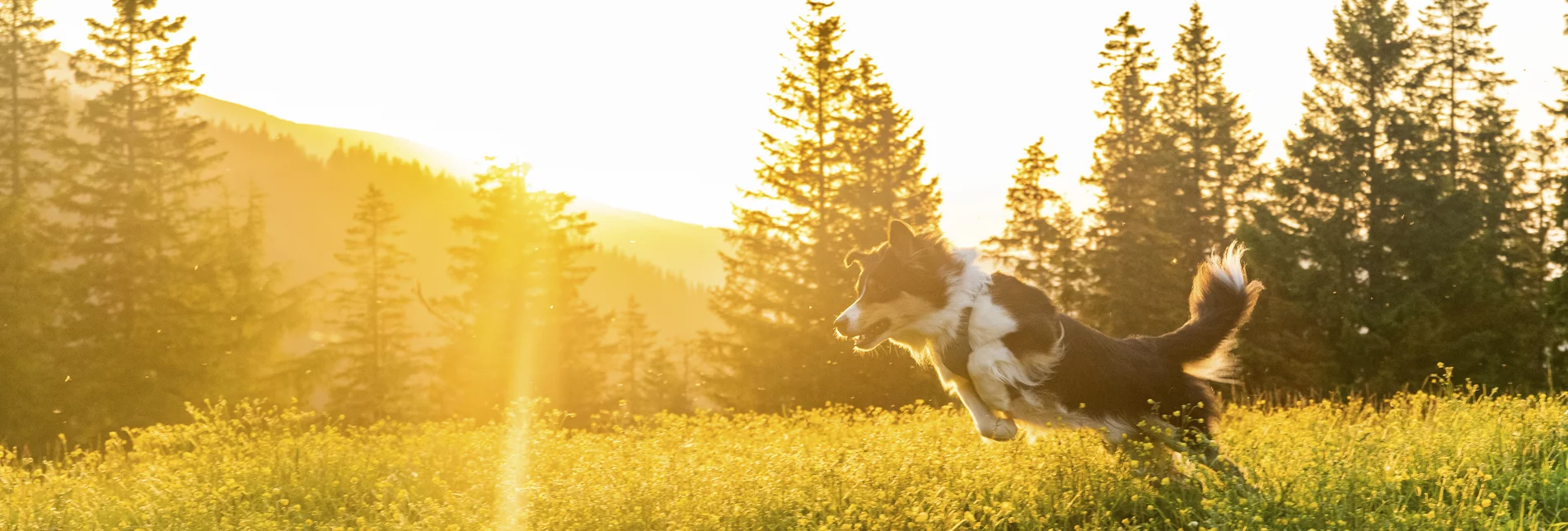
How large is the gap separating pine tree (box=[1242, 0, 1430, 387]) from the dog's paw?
33481mm

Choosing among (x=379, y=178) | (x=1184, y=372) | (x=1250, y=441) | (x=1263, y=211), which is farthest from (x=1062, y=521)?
(x=379, y=178)

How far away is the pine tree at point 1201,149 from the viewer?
40062 mm

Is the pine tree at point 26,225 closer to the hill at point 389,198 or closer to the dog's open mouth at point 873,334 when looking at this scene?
the dog's open mouth at point 873,334

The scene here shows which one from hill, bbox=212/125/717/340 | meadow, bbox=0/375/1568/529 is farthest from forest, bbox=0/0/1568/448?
hill, bbox=212/125/717/340

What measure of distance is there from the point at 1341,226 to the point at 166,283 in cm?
4338

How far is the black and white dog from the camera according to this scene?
7133 millimetres

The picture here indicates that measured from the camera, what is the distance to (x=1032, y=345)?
7203mm

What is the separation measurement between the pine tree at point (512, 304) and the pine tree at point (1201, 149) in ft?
77.1

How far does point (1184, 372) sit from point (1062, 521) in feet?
6.47

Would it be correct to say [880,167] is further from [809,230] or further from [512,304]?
[512,304]

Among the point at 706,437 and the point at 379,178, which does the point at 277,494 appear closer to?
the point at 706,437

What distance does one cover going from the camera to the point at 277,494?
7.86 metres

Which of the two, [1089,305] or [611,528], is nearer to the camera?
[611,528]

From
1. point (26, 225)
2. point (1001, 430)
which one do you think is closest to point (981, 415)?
point (1001, 430)
